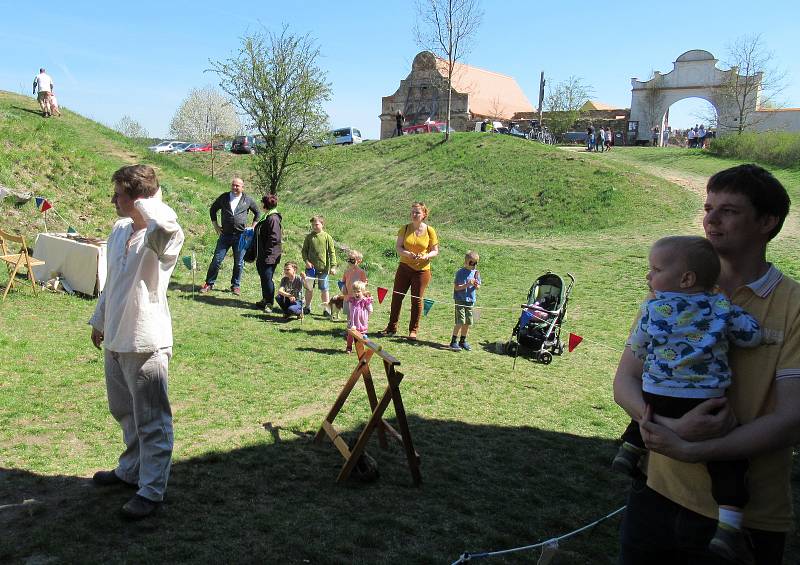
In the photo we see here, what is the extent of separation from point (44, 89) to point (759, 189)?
21874mm

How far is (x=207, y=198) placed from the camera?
1756 centimetres

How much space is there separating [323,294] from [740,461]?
9.73 meters

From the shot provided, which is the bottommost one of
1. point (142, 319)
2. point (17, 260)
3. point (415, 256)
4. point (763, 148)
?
point (17, 260)

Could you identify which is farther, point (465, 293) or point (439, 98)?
point (439, 98)

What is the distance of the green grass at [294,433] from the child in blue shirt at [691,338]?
2.20 meters

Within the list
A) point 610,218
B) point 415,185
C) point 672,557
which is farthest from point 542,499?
point 415,185

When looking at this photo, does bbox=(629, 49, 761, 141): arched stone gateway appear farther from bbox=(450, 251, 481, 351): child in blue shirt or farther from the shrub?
bbox=(450, 251, 481, 351): child in blue shirt

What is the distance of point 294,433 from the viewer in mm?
5879

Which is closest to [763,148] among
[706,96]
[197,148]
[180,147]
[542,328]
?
[706,96]

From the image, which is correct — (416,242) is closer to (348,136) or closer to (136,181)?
(136,181)

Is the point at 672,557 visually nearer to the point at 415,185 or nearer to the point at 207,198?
the point at 207,198

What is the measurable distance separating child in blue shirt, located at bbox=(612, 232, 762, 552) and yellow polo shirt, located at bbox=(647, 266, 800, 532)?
42 millimetres

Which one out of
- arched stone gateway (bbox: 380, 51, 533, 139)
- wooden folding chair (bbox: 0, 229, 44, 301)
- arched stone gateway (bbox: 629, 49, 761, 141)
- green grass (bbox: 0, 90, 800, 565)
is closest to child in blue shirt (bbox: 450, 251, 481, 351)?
green grass (bbox: 0, 90, 800, 565)

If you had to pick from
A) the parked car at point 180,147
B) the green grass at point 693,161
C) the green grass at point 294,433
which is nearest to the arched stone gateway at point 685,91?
the green grass at point 693,161
